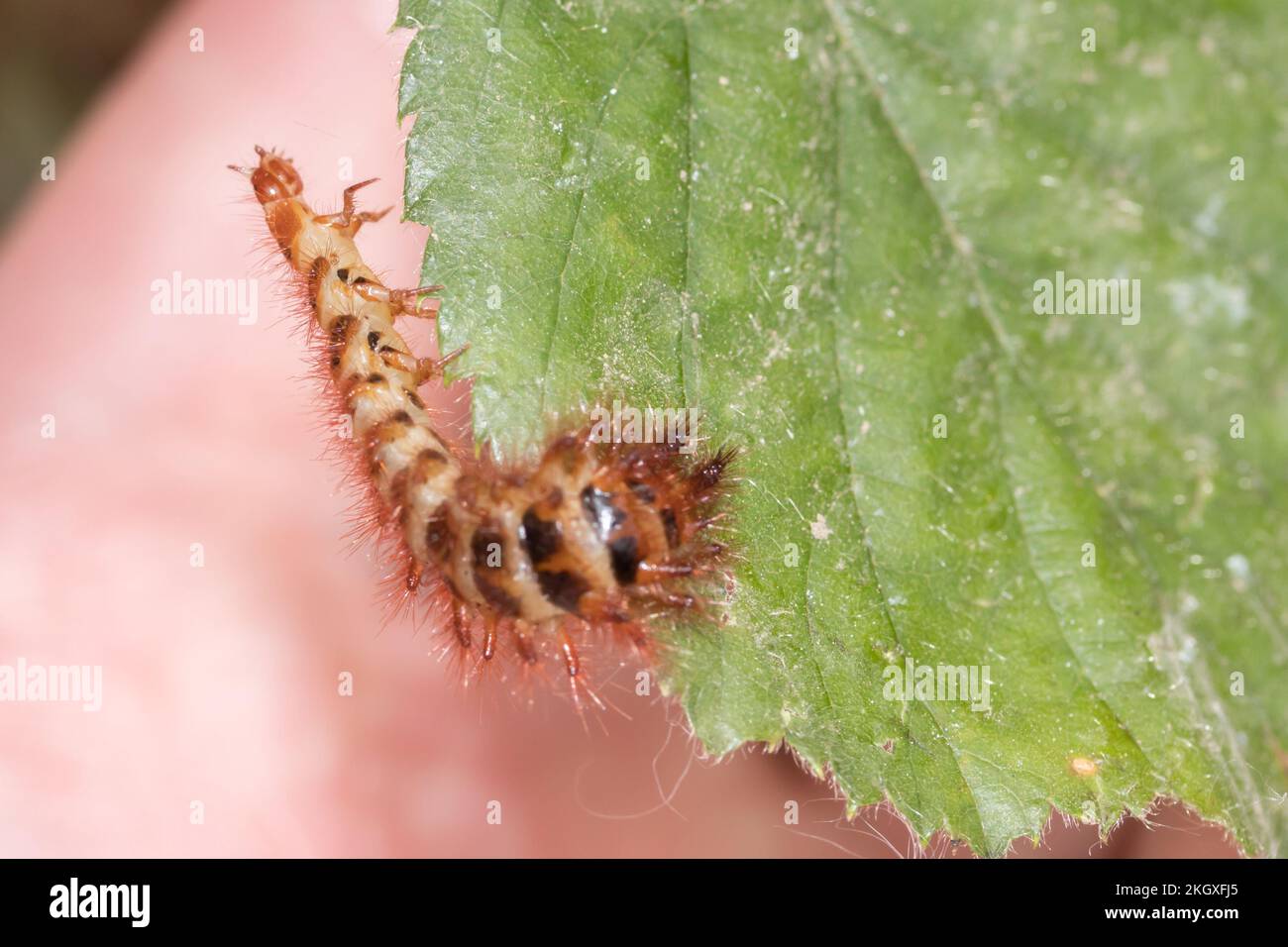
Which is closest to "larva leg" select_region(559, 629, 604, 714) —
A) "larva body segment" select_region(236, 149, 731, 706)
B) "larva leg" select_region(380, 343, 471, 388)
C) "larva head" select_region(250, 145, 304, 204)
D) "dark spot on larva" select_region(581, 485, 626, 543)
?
"larva body segment" select_region(236, 149, 731, 706)

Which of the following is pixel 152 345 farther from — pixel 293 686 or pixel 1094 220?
pixel 1094 220

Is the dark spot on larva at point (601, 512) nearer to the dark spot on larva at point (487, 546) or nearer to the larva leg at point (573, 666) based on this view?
the dark spot on larva at point (487, 546)

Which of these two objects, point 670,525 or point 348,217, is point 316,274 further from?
point 670,525

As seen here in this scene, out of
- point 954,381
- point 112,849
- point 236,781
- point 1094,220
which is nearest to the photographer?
point 1094,220

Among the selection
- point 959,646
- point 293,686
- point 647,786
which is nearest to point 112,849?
point 293,686

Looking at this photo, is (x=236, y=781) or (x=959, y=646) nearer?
(x=959, y=646)

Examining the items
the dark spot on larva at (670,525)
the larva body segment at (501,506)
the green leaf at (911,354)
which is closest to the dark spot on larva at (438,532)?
the larva body segment at (501,506)
